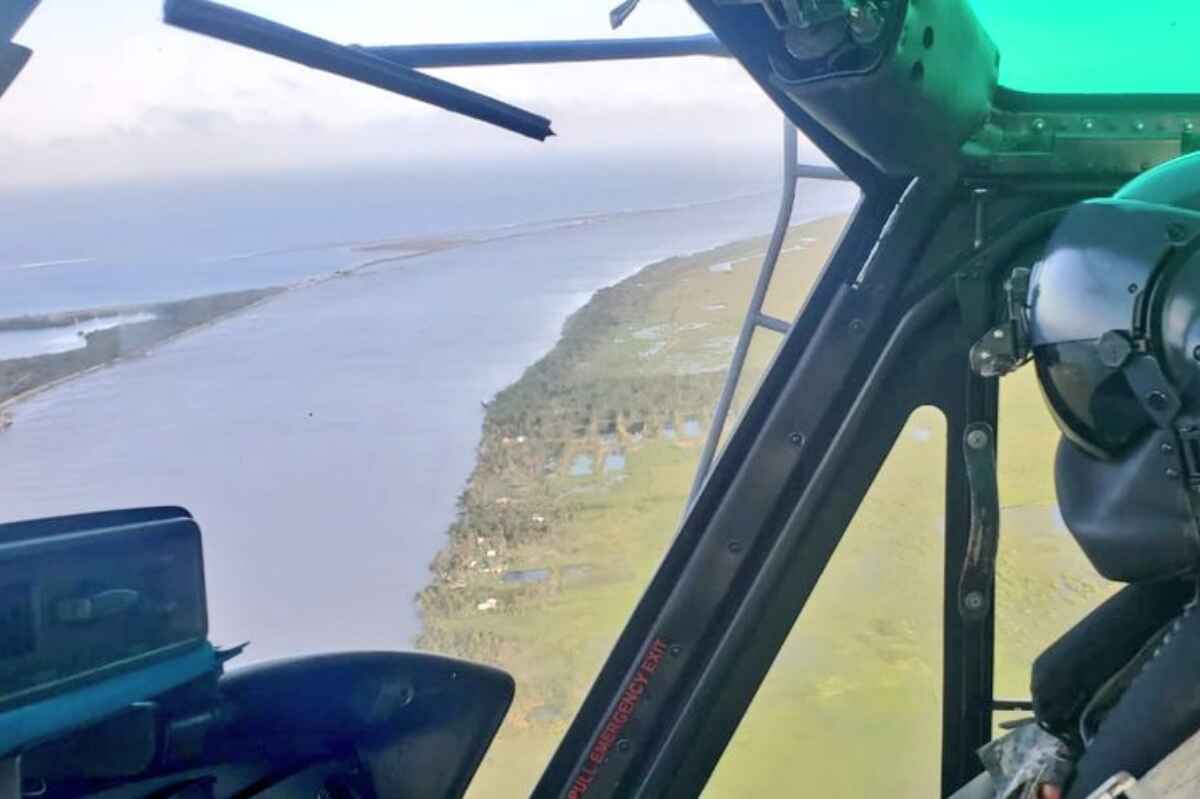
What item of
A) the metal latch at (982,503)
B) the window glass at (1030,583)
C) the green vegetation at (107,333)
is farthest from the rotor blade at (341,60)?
the window glass at (1030,583)

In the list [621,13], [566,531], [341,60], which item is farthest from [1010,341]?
[341,60]

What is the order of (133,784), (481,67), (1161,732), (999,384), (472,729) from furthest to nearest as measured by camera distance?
(472,729) → (999,384) → (133,784) → (481,67) → (1161,732)

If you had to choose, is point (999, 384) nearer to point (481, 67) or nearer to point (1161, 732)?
point (1161, 732)

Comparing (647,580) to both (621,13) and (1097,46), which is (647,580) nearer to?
(621,13)

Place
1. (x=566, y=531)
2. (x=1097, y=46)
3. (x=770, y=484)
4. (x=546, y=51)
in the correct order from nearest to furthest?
(x=546, y=51), (x=1097, y=46), (x=770, y=484), (x=566, y=531)

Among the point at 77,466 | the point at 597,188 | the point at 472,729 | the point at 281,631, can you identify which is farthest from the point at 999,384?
the point at 77,466

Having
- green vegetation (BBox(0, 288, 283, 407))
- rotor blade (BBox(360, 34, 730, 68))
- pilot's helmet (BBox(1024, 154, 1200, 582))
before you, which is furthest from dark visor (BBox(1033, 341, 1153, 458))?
green vegetation (BBox(0, 288, 283, 407))
